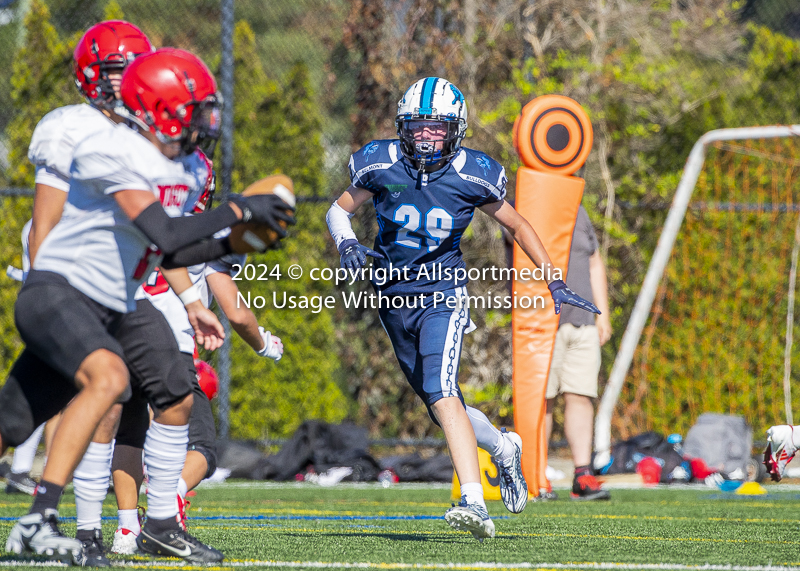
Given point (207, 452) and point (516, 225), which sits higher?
point (516, 225)

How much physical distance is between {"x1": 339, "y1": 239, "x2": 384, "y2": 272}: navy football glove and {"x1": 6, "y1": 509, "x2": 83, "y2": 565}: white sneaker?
1.72 m

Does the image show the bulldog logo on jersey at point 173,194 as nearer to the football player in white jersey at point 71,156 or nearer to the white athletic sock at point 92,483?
the football player in white jersey at point 71,156

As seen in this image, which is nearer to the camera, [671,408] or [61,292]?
[61,292]

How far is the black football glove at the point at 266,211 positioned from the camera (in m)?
2.95

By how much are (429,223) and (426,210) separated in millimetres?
56

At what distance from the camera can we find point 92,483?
133 inches

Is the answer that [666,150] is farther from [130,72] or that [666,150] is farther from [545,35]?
[130,72]

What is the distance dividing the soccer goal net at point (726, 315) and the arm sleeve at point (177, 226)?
253 inches

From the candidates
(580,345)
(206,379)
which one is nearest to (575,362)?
(580,345)

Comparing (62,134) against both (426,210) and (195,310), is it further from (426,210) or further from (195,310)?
(426,210)

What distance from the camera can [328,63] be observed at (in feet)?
33.6

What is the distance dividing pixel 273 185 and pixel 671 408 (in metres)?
6.74

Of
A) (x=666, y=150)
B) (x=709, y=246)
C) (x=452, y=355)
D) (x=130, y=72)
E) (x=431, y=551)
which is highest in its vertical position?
(x=666, y=150)

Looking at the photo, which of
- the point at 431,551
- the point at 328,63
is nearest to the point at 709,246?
the point at 328,63
